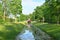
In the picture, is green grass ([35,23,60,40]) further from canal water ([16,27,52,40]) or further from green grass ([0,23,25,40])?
green grass ([0,23,25,40])

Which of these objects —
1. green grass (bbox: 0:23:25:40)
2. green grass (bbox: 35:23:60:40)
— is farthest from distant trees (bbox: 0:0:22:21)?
green grass (bbox: 0:23:25:40)

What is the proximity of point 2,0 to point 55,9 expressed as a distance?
22.3m

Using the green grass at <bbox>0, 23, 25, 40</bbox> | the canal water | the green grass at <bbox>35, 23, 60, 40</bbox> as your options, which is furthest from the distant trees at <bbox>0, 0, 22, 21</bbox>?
the canal water

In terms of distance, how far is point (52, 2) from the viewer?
166ft

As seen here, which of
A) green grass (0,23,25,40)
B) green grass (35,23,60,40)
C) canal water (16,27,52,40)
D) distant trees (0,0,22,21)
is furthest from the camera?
distant trees (0,0,22,21)

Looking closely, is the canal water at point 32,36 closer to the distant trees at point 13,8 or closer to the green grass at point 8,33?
the green grass at point 8,33

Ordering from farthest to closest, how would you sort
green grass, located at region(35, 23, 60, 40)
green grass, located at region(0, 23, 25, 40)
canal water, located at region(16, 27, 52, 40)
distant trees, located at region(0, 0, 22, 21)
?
distant trees, located at region(0, 0, 22, 21) < green grass, located at region(35, 23, 60, 40) < green grass, located at region(0, 23, 25, 40) < canal water, located at region(16, 27, 52, 40)

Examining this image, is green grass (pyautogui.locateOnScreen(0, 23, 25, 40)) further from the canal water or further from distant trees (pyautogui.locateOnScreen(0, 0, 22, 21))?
distant trees (pyautogui.locateOnScreen(0, 0, 22, 21))

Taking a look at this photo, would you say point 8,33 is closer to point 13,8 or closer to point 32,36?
point 32,36

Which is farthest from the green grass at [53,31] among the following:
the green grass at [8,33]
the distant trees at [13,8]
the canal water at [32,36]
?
the distant trees at [13,8]

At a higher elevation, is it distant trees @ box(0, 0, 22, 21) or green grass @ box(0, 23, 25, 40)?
distant trees @ box(0, 0, 22, 21)

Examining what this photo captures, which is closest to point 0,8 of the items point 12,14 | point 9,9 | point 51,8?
point 9,9

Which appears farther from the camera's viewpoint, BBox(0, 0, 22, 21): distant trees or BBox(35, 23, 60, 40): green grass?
BBox(0, 0, 22, 21): distant trees

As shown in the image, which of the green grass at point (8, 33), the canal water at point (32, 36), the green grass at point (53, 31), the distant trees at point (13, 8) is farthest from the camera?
the distant trees at point (13, 8)
